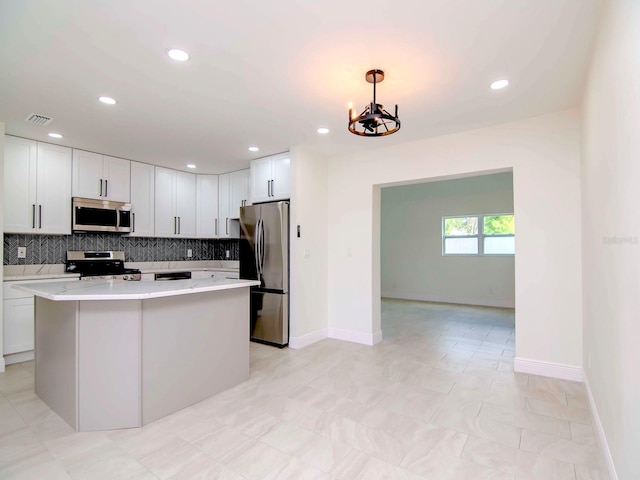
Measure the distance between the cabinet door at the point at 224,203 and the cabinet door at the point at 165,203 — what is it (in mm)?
725

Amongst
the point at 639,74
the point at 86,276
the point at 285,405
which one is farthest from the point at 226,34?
the point at 86,276

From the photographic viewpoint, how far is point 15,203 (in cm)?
381

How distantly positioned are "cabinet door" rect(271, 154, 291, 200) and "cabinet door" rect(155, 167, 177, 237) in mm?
1919

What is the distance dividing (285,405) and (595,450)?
206 cm

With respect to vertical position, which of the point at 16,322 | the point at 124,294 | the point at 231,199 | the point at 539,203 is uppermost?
the point at 231,199

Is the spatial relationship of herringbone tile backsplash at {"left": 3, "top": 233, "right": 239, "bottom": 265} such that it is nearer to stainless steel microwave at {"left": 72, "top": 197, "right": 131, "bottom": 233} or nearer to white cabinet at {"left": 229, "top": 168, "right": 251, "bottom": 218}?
stainless steel microwave at {"left": 72, "top": 197, "right": 131, "bottom": 233}

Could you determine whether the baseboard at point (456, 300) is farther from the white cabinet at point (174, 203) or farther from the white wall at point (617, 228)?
the white cabinet at point (174, 203)

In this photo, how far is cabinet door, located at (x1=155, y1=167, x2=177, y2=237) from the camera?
518 cm

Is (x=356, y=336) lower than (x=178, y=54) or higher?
lower

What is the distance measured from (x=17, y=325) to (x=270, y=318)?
276 centimetres

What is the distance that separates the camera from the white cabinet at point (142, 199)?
4.88 meters

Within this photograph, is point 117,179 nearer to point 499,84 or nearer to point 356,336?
point 356,336

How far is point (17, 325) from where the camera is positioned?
367 cm

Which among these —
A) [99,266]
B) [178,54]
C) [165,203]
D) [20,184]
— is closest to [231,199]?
[165,203]
